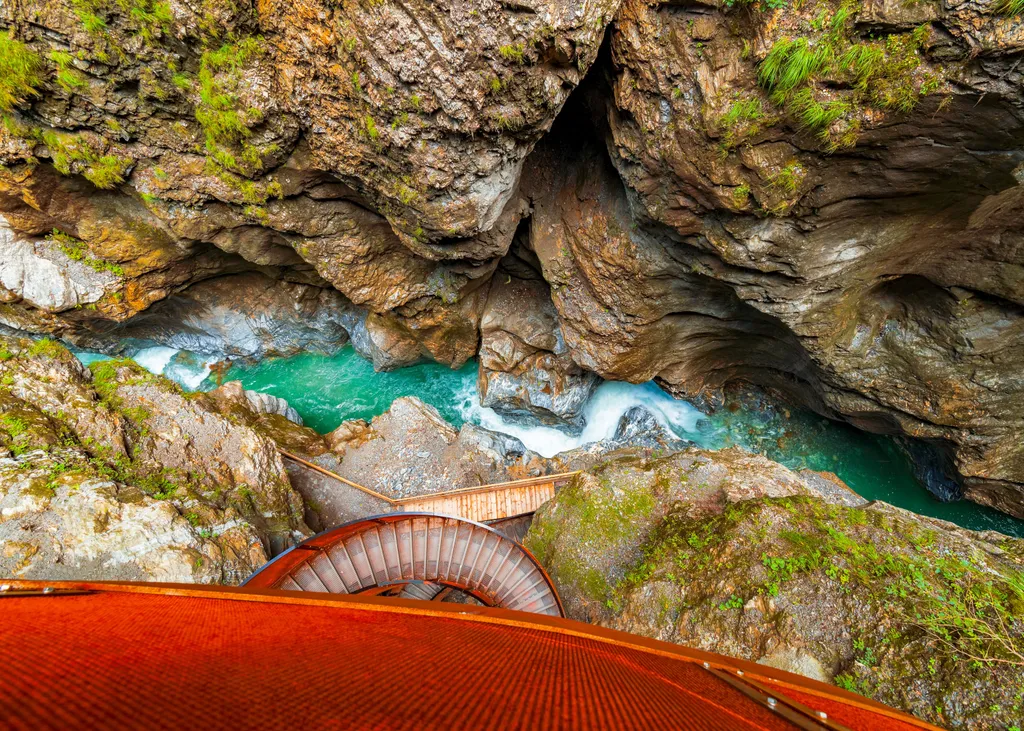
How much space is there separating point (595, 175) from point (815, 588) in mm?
8537

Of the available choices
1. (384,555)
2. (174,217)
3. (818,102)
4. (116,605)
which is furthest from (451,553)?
(174,217)

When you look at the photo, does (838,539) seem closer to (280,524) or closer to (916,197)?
(916,197)

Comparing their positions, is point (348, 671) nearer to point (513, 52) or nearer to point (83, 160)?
point (513, 52)

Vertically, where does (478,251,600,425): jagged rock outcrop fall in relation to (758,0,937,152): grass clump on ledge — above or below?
below

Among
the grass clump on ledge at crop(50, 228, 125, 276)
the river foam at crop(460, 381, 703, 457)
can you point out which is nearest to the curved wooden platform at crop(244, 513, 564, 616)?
the river foam at crop(460, 381, 703, 457)

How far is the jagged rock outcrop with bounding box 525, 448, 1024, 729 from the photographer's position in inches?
137

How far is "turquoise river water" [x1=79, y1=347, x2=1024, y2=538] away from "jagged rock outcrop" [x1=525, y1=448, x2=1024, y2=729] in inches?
257

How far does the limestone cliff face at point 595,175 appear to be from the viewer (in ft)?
17.5

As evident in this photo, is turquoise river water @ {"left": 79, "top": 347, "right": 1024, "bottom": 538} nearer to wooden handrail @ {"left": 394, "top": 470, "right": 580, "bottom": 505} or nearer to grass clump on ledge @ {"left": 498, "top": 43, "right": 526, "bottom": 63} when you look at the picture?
wooden handrail @ {"left": 394, "top": 470, "right": 580, "bottom": 505}

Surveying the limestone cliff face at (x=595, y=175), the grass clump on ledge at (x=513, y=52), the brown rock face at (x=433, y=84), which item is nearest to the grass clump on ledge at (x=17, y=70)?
the limestone cliff face at (x=595, y=175)

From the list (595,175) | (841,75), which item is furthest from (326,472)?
(841,75)

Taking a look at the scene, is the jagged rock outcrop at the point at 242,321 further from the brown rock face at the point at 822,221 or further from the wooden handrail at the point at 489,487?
the brown rock face at the point at 822,221

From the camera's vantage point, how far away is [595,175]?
902cm

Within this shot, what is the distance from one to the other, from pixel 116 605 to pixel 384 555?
13.4 ft
